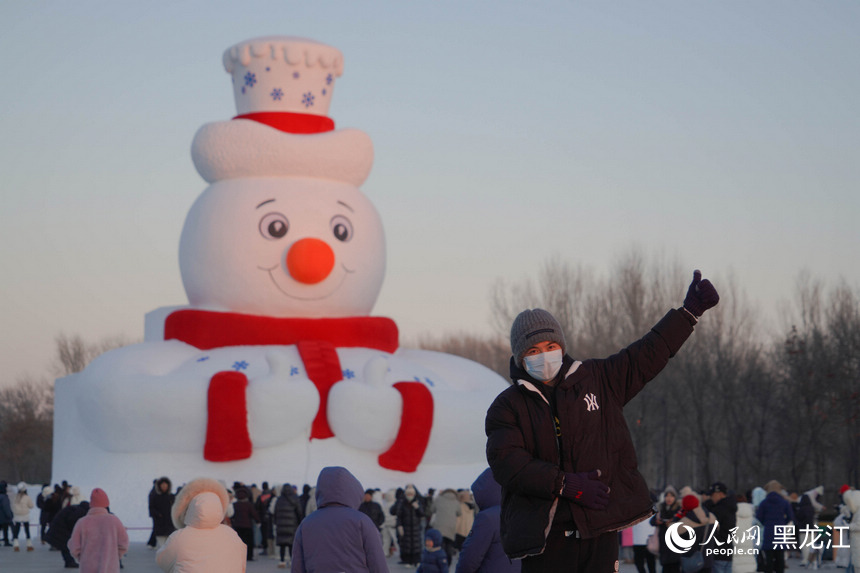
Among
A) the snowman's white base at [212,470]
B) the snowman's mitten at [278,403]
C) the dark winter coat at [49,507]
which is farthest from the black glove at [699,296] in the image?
the dark winter coat at [49,507]

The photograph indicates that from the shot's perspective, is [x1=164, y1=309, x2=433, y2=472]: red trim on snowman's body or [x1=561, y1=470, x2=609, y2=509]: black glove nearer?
[x1=561, y1=470, x2=609, y2=509]: black glove

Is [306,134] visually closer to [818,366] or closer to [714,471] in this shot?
[818,366]

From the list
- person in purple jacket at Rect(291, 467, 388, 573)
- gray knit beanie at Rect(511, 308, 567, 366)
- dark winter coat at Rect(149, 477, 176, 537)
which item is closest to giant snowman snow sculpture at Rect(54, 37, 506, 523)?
dark winter coat at Rect(149, 477, 176, 537)

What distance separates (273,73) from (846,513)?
13.1m

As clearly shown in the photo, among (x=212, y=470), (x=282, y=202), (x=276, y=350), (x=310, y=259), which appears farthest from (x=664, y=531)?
(x=282, y=202)

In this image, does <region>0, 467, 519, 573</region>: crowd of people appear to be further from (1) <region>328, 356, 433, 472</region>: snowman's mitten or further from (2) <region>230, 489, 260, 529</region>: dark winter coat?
(1) <region>328, 356, 433, 472</region>: snowman's mitten

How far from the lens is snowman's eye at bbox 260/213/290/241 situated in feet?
68.7

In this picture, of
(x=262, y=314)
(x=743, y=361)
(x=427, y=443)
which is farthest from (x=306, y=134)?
(x=743, y=361)

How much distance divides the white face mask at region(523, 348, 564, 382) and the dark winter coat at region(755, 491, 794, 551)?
10.8 metres

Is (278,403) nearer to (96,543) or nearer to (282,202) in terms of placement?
(282,202)

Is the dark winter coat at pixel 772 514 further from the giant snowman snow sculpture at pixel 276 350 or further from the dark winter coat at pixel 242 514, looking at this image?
the giant snowman snow sculpture at pixel 276 350

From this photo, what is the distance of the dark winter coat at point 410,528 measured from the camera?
16.6 m

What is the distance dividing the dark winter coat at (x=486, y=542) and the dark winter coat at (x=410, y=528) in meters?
10.6

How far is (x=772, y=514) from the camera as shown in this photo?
1416 cm
